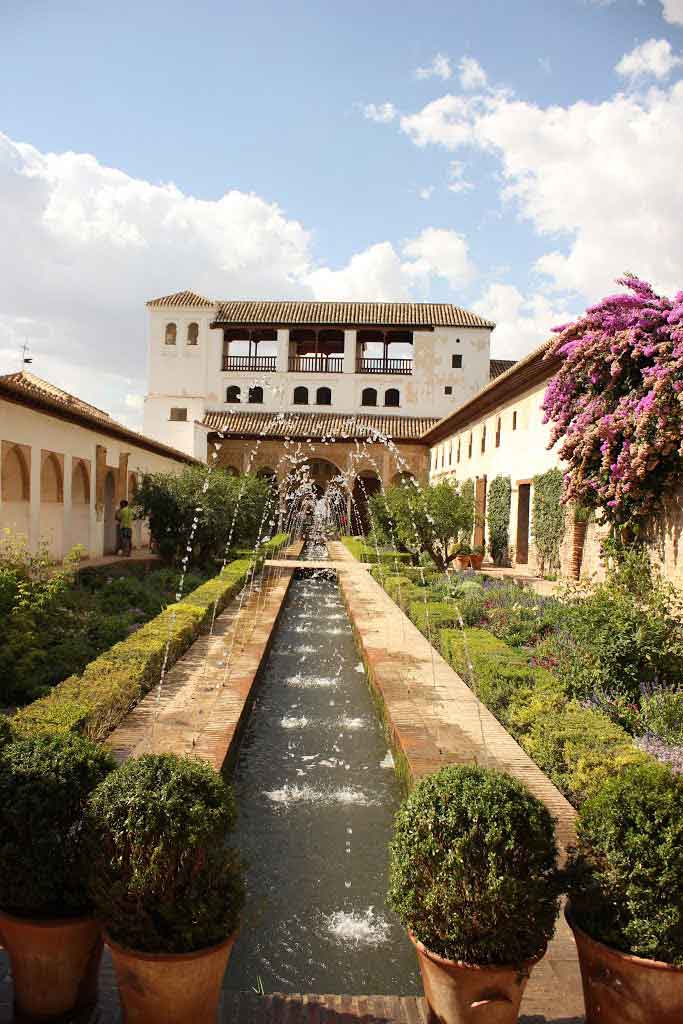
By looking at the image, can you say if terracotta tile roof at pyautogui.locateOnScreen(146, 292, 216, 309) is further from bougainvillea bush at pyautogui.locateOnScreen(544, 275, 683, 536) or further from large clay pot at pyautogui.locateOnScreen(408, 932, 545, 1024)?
large clay pot at pyautogui.locateOnScreen(408, 932, 545, 1024)

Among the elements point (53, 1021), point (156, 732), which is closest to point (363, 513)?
point (156, 732)

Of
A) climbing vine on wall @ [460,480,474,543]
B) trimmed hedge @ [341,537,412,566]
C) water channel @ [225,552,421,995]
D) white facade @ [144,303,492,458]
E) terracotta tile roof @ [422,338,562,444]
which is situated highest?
white facade @ [144,303,492,458]

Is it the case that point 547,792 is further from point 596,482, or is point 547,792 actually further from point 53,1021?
point 596,482

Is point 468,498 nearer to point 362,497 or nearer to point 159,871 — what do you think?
point 159,871

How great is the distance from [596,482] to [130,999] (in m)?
9.79

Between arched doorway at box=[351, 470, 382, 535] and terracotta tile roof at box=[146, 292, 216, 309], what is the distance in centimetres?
1107

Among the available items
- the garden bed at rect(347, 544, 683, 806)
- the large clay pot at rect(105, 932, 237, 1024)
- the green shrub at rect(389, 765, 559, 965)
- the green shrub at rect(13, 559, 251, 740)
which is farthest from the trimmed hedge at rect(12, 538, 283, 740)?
the garden bed at rect(347, 544, 683, 806)

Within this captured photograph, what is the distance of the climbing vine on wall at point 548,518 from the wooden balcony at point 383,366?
70.6 ft

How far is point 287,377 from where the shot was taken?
121 ft

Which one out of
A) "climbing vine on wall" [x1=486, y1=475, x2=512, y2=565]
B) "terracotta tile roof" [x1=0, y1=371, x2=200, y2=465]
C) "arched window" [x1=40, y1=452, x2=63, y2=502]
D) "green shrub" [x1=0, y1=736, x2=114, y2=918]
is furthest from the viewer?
"climbing vine on wall" [x1=486, y1=475, x2=512, y2=565]

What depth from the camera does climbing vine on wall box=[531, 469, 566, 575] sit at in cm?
1502

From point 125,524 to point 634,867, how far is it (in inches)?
662

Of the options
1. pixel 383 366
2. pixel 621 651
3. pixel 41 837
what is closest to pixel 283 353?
pixel 383 366

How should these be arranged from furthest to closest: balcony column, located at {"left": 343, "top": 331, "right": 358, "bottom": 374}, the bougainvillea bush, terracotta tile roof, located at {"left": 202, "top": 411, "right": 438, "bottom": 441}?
balcony column, located at {"left": 343, "top": 331, "right": 358, "bottom": 374}
terracotta tile roof, located at {"left": 202, "top": 411, "right": 438, "bottom": 441}
the bougainvillea bush
